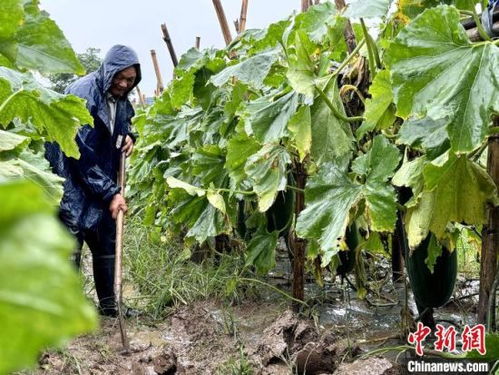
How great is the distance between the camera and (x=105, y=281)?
10.2 feet

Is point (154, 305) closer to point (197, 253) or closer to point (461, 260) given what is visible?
point (197, 253)

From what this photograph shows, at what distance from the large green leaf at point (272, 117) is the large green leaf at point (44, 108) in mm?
529

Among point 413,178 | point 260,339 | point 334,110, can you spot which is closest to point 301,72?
point 334,110

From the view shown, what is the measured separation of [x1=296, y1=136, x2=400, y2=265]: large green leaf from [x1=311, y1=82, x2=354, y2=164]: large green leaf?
0.14ft

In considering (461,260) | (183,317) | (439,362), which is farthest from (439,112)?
(461,260)

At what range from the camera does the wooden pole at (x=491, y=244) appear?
4.31 ft

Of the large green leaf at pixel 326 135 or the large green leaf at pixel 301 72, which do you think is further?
the large green leaf at pixel 326 135

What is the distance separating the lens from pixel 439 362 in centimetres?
157

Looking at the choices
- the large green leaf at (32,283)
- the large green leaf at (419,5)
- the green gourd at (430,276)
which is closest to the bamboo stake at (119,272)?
the green gourd at (430,276)

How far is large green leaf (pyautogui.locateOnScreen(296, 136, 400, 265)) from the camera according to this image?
4.80 feet

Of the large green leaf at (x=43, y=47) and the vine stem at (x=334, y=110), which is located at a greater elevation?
the large green leaf at (x=43, y=47)

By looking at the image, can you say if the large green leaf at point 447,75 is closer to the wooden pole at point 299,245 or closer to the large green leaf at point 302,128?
the large green leaf at point 302,128

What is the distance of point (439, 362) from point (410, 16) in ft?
3.13

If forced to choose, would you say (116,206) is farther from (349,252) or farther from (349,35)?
(349,35)
